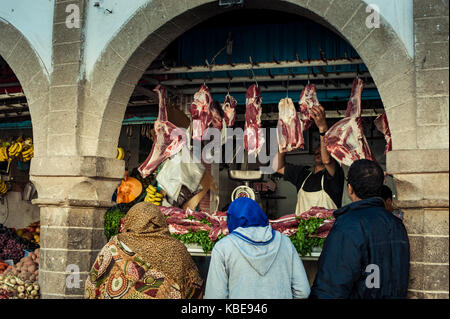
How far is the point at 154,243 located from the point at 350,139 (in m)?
2.73

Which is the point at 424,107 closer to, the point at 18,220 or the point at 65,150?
the point at 65,150

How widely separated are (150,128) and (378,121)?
415cm

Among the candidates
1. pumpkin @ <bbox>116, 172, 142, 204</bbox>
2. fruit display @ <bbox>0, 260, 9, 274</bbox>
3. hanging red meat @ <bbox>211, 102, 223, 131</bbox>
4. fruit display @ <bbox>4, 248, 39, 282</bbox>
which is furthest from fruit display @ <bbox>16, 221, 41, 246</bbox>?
hanging red meat @ <bbox>211, 102, 223, 131</bbox>

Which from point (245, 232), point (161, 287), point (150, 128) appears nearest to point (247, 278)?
point (245, 232)

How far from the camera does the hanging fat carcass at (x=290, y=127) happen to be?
6.14m

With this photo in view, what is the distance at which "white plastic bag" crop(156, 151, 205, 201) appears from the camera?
6.86 m

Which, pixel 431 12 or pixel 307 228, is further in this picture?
pixel 307 228

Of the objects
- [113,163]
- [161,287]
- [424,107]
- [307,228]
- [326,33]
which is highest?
[326,33]

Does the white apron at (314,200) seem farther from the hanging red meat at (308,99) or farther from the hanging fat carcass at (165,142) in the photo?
the hanging fat carcass at (165,142)

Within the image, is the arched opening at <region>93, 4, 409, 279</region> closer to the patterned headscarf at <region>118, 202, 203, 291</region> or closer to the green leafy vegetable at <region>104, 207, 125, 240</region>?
the green leafy vegetable at <region>104, 207, 125, 240</region>

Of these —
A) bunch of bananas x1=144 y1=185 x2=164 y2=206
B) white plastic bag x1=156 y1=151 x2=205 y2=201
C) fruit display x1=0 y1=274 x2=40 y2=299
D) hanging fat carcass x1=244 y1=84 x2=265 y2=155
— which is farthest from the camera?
bunch of bananas x1=144 y1=185 x2=164 y2=206

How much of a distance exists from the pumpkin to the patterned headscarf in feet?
13.7

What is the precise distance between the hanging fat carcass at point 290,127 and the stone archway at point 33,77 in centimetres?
276

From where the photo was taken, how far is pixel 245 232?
3.47 meters
